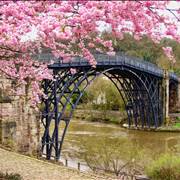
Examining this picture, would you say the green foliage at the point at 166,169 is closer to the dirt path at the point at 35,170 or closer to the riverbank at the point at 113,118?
the dirt path at the point at 35,170

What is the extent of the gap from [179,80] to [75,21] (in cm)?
4586

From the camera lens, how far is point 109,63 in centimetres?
2908

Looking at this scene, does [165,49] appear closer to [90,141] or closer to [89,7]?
[89,7]

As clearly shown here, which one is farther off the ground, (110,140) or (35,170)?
(35,170)

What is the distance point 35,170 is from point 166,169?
15.0ft

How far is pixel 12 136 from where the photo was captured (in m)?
16.5

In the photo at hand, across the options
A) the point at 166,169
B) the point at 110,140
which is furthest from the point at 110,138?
the point at 166,169

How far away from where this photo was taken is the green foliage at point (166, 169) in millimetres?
13333

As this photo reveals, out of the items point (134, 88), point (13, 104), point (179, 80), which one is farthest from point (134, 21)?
point (179, 80)

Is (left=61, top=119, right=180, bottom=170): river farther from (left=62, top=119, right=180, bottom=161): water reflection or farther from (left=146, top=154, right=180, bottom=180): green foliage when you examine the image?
(left=146, top=154, right=180, bottom=180): green foliage

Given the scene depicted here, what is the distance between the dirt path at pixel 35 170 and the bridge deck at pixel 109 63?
5.76m

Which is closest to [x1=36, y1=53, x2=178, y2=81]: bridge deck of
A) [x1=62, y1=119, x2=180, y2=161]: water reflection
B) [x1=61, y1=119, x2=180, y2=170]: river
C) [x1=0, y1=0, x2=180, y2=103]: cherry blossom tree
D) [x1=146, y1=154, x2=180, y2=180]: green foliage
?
[x1=61, y1=119, x2=180, y2=170]: river

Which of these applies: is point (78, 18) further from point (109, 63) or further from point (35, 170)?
point (109, 63)

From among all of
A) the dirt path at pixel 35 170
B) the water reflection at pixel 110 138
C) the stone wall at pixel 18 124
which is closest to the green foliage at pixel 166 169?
the dirt path at pixel 35 170
